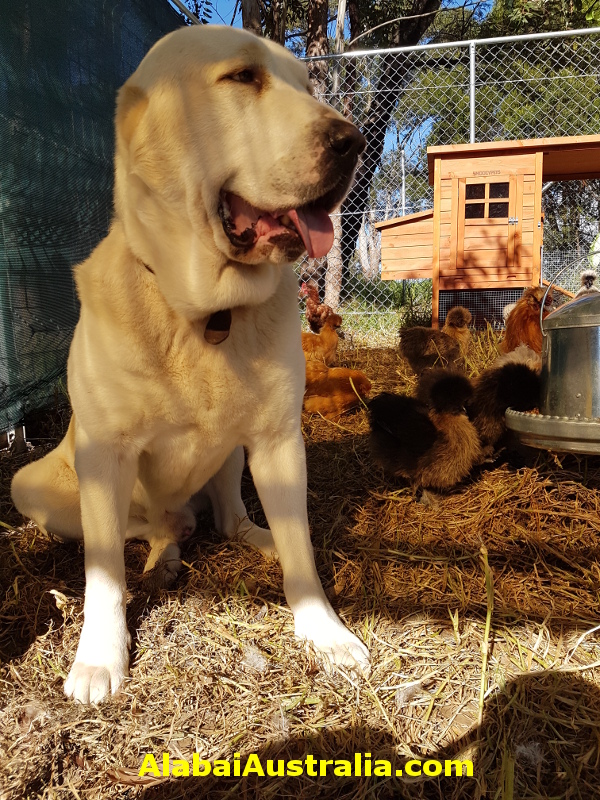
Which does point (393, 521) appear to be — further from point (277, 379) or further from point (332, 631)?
point (277, 379)

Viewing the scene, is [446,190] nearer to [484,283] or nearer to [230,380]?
[484,283]

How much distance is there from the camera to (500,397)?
2102mm

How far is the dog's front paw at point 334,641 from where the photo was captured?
1.39m

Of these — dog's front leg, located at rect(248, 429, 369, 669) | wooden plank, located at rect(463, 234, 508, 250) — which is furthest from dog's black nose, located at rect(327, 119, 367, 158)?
wooden plank, located at rect(463, 234, 508, 250)

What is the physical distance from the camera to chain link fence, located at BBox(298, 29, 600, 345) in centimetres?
658

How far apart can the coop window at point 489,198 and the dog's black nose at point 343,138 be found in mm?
4390

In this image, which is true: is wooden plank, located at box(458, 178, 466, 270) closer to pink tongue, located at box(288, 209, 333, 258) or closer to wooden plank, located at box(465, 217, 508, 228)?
wooden plank, located at box(465, 217, 508, 228)

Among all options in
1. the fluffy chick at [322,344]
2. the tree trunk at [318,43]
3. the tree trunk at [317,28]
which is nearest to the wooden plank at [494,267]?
the fluffy chick at [322,344]

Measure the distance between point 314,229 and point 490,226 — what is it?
14.3 feet

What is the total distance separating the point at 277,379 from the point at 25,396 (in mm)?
2020

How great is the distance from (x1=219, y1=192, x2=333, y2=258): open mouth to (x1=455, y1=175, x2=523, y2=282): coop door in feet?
13.9

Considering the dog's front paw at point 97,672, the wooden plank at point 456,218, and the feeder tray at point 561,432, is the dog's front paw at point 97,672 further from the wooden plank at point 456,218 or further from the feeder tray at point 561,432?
the wooden plank at point 456,218

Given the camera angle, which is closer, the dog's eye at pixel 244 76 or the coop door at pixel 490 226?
the dog's eye at pixel 244 76

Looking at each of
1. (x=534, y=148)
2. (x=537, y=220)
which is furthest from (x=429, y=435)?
(x=534, y=148)
